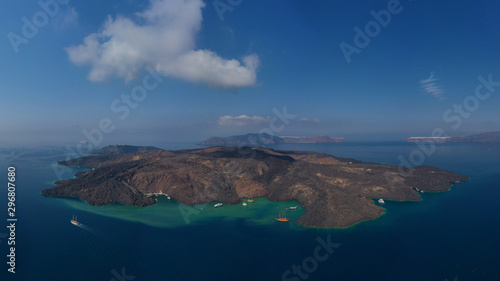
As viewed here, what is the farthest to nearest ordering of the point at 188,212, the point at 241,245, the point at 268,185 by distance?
the point at 268,185
the point at 188,212
the point at 241,245

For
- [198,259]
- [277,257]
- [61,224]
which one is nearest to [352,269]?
[277,257]

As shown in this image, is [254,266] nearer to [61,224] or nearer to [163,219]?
[163,219]

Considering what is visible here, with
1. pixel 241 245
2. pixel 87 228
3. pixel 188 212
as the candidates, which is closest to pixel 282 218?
pixel 241 245

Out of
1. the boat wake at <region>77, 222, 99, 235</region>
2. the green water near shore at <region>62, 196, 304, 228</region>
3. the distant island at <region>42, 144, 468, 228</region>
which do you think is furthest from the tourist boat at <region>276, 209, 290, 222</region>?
the boat wake at <region>77, 222, 99, 235</region>

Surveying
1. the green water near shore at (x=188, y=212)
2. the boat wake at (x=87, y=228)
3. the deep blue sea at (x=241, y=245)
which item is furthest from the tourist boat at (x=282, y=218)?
the boat wake at (x=87, y=228)

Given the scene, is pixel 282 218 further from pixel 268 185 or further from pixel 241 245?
pixel 268 185

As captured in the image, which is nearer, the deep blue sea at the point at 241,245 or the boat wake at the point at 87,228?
the deep blue sea at the point at 241,245

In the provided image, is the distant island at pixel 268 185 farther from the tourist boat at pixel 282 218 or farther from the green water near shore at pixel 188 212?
the tourist boat at pixel 282 218
